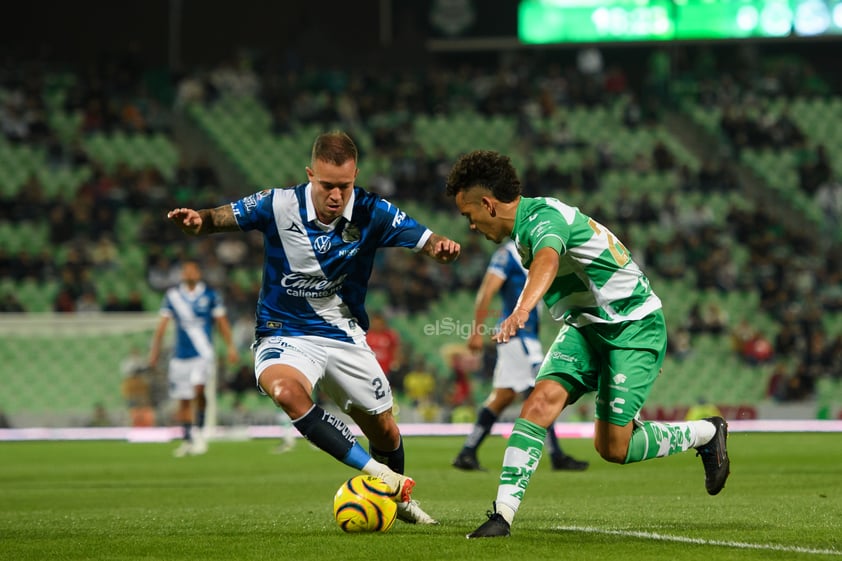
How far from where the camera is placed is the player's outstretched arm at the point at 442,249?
7.23 meters

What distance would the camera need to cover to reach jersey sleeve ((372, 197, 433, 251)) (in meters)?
7.51

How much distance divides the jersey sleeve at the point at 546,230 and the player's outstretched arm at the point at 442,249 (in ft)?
2.37

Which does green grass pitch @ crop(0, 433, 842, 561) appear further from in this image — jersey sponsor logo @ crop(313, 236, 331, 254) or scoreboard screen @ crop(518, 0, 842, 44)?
scoreboard screen @ crop(518, 0, 842, 44)

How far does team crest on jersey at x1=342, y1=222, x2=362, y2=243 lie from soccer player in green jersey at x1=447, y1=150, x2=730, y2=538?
2.97 ft

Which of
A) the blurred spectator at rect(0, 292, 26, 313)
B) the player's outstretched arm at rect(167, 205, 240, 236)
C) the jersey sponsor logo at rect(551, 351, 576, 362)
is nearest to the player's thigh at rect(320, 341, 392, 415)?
the player's outstretched arm at rect(167, 205, 240, 236)

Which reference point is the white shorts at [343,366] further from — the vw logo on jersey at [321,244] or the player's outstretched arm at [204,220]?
the player's outstretched arm at [204,220]

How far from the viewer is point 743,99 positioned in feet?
104

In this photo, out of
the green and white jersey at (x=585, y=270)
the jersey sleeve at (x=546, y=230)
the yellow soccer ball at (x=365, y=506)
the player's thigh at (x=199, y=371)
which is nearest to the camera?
the jersey sleeve at (x=546, y=230)

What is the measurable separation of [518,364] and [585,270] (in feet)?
19.0

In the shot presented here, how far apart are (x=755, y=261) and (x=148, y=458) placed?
15001mm

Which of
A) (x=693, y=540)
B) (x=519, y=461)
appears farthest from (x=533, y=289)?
(x=693, y=540)

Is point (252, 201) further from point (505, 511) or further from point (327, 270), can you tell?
point (505, 511)

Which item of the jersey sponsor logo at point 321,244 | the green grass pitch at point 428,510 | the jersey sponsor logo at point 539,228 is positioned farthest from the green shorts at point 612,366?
the jersey sponsor logo at point 321,244

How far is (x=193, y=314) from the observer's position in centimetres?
1673
